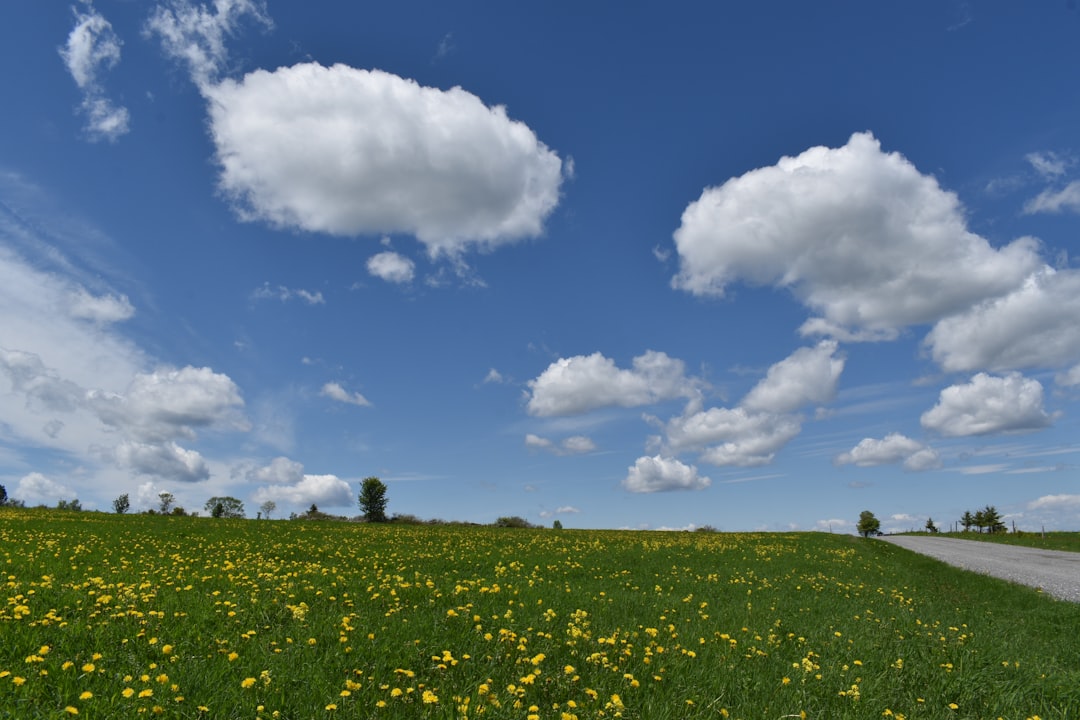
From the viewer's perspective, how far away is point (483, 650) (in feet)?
24.9

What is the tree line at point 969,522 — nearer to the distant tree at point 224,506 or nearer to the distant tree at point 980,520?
the distant tree at point 980,520

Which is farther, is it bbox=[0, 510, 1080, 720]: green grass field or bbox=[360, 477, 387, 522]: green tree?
bbox=[360, 477, 387, 522]: green tree

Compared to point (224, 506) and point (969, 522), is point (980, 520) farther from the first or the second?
point (224, 506)

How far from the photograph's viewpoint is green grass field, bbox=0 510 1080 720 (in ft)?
Result: 18.9

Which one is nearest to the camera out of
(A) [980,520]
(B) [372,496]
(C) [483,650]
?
(C) [483,650]

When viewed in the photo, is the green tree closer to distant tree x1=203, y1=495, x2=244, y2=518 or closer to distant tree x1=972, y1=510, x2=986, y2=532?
distant tree x1=203, y1=495, x2=244, y2=518

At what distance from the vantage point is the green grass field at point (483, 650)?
5746mm

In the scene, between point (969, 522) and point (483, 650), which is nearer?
point (483, 650)

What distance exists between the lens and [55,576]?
1182cm

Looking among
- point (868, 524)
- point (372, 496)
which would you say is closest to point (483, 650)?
point (372, 496)

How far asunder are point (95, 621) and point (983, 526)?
112247 millimetres

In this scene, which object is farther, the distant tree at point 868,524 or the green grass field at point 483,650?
the distant tree at point 868,524

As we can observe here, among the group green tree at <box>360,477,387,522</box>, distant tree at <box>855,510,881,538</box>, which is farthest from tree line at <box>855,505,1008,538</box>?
green tree at <box>360,477,387,522</box>

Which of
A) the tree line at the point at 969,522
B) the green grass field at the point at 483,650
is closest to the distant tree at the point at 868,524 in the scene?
the tree line at the point at 969,522
